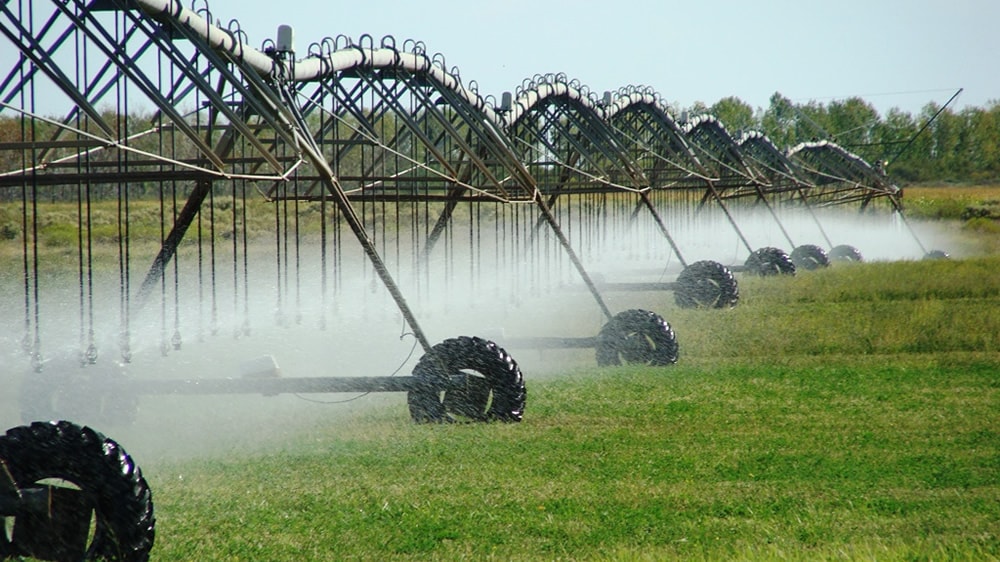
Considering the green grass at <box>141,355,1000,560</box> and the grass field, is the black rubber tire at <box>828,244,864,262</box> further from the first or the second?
the green grass at <box>141,355,1000,560</box>

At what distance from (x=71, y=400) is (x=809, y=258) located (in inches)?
1079

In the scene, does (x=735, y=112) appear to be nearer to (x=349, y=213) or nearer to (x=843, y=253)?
(x=843, y=253)

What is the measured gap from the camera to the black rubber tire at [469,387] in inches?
413

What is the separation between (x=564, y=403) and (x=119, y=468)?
6384 millimetres

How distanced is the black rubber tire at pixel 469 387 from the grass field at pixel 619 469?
28 centimetres

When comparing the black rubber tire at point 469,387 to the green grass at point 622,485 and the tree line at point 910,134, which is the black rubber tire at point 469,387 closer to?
the green grass at point 622,485

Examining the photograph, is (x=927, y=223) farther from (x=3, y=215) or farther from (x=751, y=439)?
(x=751, y=439)

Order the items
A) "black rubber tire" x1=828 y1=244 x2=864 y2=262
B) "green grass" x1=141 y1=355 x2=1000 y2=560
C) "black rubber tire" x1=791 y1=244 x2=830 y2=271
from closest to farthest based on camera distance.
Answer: "green grass" x1=141 y1=355 x2=1000 y2=560
"black rubber tire" x1=791 y1=244 x2=830 y2=271
"black rubber tire" x1=828 y1=244 x2=864 y2=262

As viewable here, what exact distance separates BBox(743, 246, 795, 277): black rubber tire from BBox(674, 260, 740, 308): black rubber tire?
23.2 feet

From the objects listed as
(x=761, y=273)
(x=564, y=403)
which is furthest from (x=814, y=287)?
(x=564, y=403)

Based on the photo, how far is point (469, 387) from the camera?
10641 mm

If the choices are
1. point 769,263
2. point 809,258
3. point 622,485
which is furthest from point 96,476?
point 809,258

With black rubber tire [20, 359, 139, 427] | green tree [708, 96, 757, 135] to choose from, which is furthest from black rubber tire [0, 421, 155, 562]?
green tree [708, 96, 757, 135]

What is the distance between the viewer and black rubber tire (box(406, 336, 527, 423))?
34.4 ft
